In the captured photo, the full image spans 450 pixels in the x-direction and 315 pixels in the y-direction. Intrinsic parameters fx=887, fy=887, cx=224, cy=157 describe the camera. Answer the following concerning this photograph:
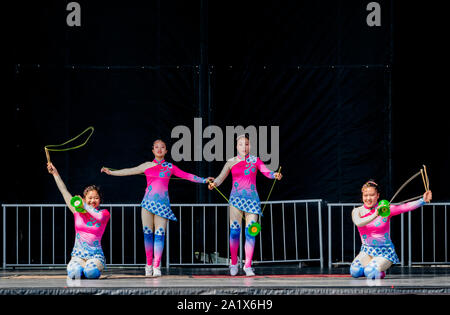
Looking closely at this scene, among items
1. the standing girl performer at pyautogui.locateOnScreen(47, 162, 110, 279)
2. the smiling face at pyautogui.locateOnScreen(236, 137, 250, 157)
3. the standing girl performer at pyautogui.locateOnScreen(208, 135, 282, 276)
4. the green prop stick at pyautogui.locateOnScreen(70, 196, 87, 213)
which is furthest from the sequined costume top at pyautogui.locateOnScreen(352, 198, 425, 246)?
the green prop stick at pyautogui.locateOnScreen(70, 196, 87, 213)

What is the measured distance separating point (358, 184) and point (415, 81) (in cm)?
139

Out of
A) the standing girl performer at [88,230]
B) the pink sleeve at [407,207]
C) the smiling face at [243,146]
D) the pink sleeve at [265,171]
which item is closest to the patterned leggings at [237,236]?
the pink sleeve at [265,171]

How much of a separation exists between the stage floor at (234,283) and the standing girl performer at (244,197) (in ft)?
0.88

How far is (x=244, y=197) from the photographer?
357 inches

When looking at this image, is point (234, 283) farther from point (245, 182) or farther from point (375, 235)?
point (245, 182)

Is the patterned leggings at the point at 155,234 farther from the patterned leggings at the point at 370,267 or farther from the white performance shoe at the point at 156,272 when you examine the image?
the patterned leggings at the point at 370,267

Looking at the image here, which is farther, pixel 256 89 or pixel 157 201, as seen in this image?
pixel 256 89

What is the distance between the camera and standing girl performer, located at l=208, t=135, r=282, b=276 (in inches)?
356

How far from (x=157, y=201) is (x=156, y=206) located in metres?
0.05

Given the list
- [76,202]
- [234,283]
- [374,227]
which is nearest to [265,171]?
[374,227]

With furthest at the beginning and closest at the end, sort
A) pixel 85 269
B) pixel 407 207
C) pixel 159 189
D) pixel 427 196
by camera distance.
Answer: pixel 159 189, pixel 85 269, pixel 407 207, pixel 427 196

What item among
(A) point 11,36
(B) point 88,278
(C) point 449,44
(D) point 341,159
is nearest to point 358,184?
(D) point 341,159

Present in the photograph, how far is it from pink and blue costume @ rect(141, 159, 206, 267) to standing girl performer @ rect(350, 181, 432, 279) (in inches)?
70.6

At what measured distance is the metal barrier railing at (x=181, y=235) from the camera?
34.2ft
